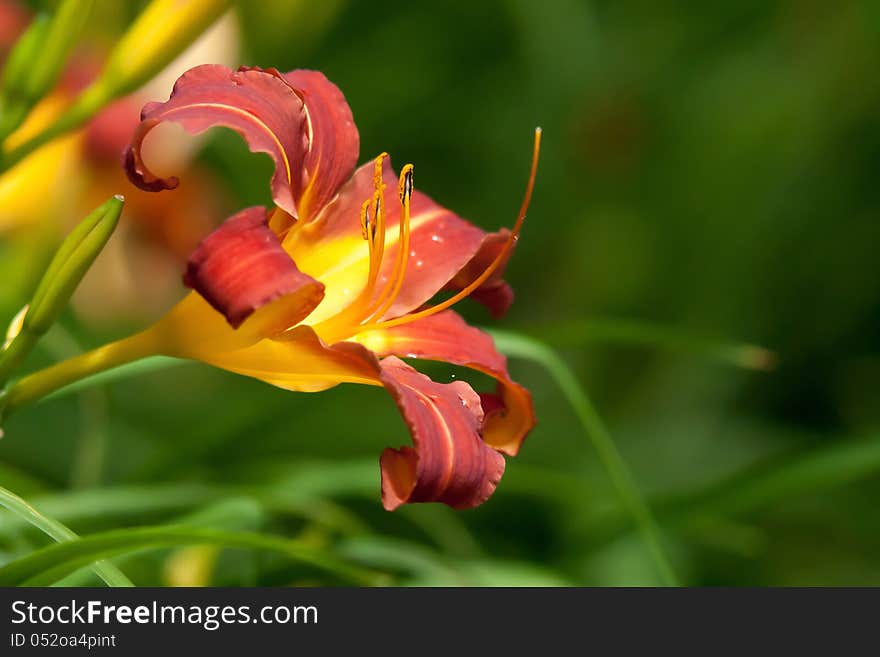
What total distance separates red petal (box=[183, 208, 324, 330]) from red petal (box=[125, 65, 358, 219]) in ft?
0.15

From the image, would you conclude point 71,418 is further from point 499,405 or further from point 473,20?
point 473,20

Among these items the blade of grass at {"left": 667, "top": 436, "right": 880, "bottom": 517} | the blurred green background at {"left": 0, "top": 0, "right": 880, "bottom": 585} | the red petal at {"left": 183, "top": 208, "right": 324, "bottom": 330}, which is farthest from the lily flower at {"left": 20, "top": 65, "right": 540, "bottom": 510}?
the blurred green background at {"left": 0, "top": 0, "right": 880, "bottom": 585}

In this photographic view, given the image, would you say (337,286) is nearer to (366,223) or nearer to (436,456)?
(366,223)

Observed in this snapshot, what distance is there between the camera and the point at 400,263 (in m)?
0.62

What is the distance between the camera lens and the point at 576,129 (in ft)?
6.33

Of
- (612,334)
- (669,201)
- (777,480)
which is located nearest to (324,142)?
(612,334)

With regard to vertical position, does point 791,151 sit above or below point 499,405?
above

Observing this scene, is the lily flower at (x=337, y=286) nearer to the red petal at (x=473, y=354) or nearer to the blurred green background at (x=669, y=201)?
the red petal at (x=473, y=354)

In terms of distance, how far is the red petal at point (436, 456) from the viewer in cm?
49

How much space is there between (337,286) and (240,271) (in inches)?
6.4

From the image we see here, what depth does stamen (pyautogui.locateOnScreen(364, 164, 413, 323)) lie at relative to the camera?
62 centimetres

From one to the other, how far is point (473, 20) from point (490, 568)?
1.24m

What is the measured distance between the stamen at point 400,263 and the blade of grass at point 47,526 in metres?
0.19

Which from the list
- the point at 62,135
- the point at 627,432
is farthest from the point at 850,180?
the point at 62,135
